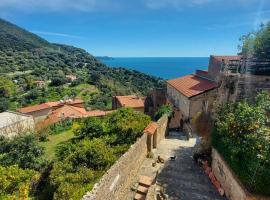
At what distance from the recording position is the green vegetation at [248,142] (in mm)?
10172

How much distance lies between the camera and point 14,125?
1233 inches

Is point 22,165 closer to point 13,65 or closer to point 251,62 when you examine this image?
point 251,62

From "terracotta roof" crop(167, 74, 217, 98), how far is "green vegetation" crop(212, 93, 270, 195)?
1046cm

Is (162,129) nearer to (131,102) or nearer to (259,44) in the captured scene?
(259,44)

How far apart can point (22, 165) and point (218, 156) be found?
1509 centimetres

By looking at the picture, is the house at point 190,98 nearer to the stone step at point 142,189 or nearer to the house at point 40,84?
Answer: the stone step at point 142,189

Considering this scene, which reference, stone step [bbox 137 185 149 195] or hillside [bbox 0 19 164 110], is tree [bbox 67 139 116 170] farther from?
hillside [bbox 0 19 164 110]

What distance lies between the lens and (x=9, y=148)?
71.4 feet

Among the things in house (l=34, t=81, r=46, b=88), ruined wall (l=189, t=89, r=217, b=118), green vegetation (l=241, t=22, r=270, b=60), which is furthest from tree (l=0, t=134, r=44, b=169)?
house (l=34, t=81, r=46, b=88)

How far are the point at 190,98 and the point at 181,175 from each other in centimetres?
1150

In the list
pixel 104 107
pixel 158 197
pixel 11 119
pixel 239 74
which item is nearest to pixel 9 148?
pixel 11 119

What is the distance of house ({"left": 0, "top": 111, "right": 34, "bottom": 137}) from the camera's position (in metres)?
29.9

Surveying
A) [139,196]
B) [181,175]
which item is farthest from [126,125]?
[139,196]

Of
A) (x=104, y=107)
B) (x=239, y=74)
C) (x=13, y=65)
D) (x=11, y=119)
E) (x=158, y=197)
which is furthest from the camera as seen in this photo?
(x=13, y=65)
